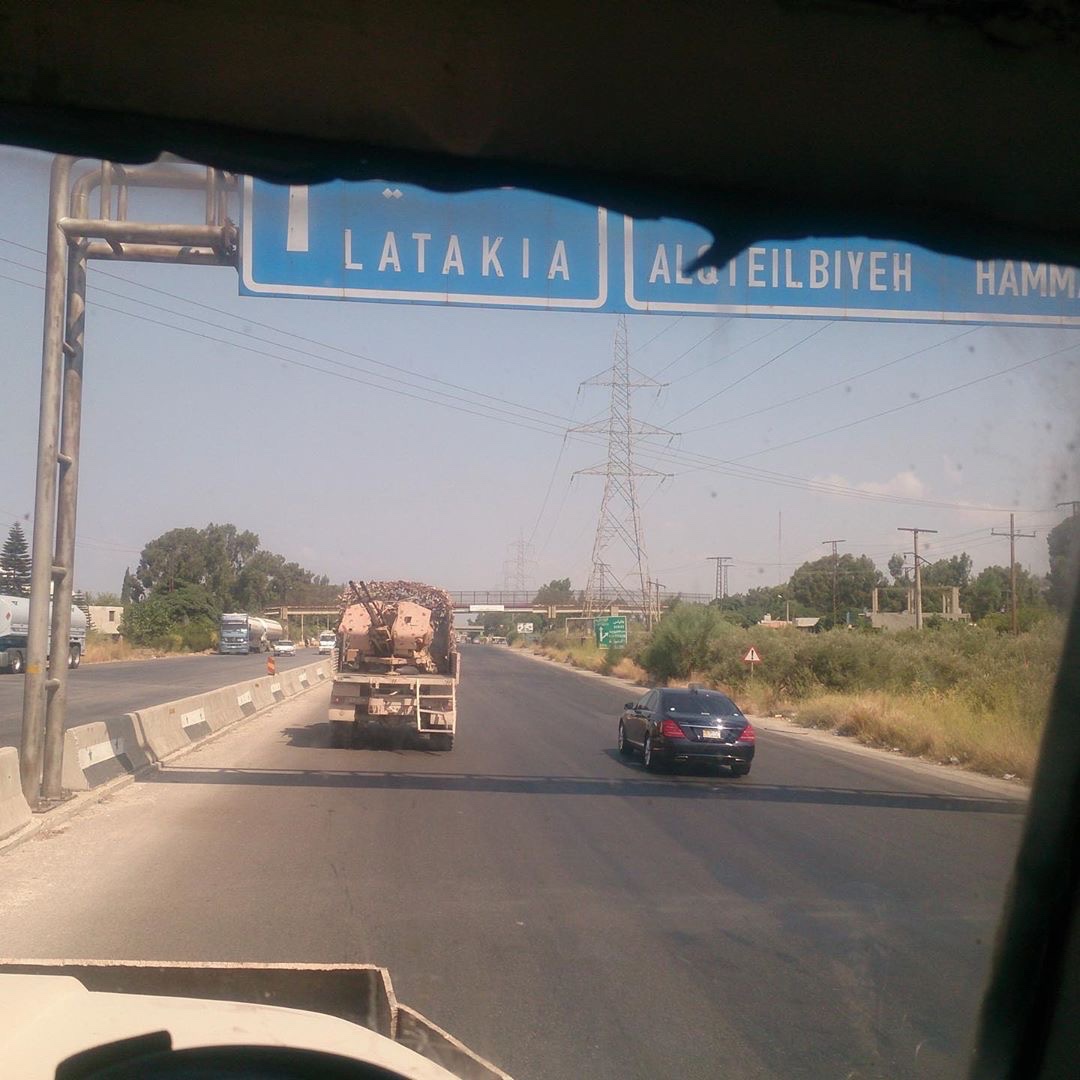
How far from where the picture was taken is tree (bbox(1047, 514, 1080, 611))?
5.07 m

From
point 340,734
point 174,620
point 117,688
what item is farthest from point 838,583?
point 174,620

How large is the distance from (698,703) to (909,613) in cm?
2895

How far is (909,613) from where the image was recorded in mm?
45031

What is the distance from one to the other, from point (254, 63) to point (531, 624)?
419 feet

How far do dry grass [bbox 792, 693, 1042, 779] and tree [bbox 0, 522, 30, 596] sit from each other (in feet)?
146

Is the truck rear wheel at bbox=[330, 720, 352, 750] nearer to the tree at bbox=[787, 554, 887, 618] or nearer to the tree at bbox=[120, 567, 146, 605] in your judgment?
the tree at bbox=[787, 554, 887, 618]

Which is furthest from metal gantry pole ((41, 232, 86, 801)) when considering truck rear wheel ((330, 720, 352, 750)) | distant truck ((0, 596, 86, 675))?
distant truck ((0, 596, 86, 675))

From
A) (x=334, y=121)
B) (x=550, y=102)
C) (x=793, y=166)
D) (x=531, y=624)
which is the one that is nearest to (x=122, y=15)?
(x=334, y=121)

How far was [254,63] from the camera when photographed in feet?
14.7

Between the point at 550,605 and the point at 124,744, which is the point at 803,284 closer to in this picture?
the point at 124,744

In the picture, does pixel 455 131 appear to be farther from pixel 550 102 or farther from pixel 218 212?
pixel 218 212

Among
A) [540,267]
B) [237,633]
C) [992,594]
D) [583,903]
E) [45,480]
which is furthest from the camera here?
[237,633]

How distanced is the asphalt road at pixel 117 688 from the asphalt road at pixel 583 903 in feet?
→ 25.3

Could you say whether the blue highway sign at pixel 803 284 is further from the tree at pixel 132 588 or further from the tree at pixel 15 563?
the tree at pixel 132 588
